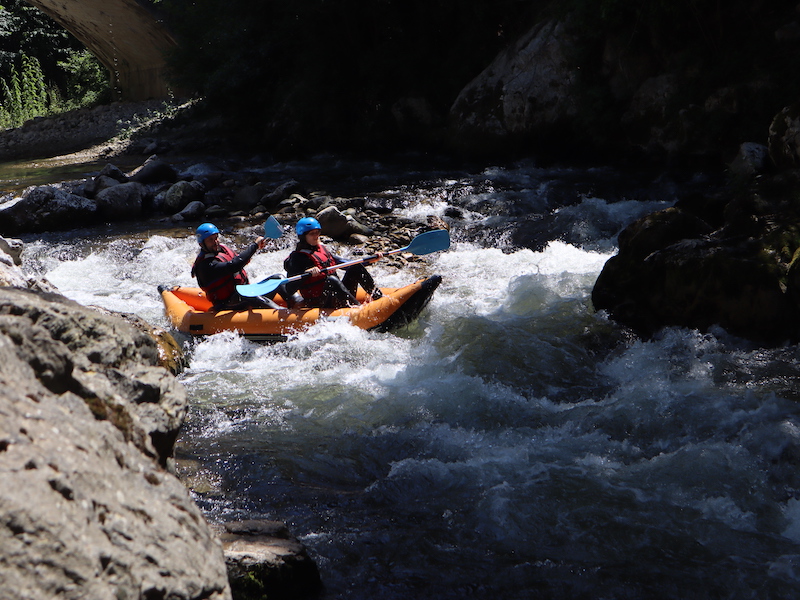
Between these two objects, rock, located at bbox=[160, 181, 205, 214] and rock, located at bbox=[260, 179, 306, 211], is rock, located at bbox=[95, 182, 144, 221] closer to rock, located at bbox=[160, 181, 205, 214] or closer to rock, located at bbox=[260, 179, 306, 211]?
rock, located at bbox=[160, 181, 205, 214]

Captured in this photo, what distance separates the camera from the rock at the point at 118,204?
9.75 meters

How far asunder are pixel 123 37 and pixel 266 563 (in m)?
20.0

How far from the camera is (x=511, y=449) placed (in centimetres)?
385

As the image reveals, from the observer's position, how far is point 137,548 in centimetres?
159

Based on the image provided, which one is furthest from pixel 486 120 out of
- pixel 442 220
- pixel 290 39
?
pixel 290 39

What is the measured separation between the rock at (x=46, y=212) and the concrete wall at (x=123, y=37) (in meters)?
7.70

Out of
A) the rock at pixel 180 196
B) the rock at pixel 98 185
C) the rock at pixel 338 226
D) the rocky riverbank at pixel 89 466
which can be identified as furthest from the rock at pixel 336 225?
the rocky riverbank at pixel 89 466

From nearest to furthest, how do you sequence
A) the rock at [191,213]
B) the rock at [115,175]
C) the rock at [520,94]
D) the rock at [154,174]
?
the rock at [191,213] → the rock at [520,94] → the rock at [115,175] → the rock at [154,174]

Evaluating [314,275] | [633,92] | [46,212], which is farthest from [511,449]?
[633,92]

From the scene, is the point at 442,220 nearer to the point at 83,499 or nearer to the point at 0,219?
the point at 0,219

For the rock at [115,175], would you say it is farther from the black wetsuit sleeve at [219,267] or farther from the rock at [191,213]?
the black wetsuit sleeve at [219,267]

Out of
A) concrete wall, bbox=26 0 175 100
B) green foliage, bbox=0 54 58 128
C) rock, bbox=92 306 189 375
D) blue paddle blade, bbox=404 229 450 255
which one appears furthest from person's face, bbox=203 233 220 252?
green foliage, bbox=0 54 58 128

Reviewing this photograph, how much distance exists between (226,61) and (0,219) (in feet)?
22.2

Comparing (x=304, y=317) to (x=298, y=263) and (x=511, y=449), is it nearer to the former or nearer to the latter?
(x=298, y=263)
